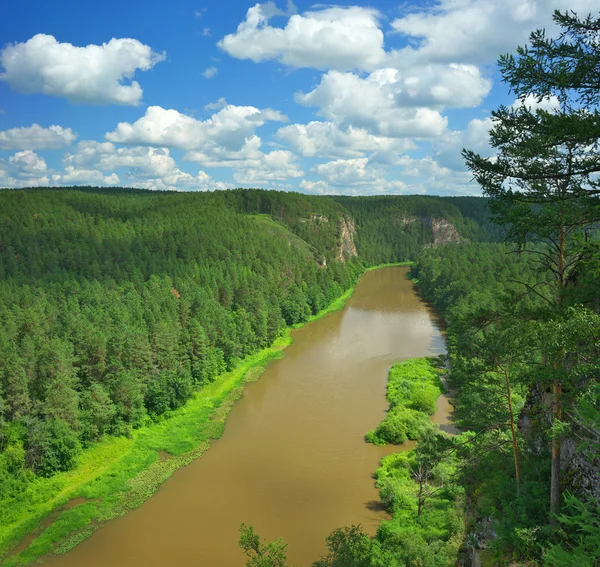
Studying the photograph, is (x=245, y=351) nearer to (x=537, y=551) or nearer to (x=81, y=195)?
(x=537, y=551)

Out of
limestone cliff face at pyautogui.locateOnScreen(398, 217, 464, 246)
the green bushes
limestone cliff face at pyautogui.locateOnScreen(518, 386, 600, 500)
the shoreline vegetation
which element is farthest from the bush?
limestone cliff face at pyautogui.locateOnScreen(398, 217, 464, 246)

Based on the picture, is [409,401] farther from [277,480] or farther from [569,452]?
[569,452]

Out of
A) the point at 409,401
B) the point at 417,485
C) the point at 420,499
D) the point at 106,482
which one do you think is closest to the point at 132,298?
the point at 106,482

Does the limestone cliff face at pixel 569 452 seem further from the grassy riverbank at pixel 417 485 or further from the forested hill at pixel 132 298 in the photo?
the forested hill at pixel 132 298

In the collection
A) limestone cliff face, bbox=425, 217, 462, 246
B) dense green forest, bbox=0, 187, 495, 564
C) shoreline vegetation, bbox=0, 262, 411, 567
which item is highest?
limestone cliff face, bbox=425, 217, 462, 246

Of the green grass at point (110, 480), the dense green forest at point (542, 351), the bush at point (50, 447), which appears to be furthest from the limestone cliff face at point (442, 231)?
the dense green forest at point (542, 351)

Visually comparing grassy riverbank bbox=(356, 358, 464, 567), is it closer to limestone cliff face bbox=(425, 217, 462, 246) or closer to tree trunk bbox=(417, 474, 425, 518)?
tree trunk bbox=(417, 474, 425, 518)

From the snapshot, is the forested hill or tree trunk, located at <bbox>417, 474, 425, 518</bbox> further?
the forested hill

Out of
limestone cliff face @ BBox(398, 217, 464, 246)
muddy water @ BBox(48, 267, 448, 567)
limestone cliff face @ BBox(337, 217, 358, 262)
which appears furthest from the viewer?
limestone cliff face @ BBox(398, 217, 464, 246)

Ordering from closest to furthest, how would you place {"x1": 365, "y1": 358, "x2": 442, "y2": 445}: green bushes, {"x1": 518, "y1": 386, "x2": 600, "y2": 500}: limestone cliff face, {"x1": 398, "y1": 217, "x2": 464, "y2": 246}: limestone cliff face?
{"x1": 518, "y1": 386, "x2": 600, "y2": 500}: limestone cliff face, {"x1": 365, "y1": 358, "x2": 442, "y2": 445}: green bushes, {"x1": 398, "y1": 217, "x2": 464, "y2": 246}: limestone cliff face
